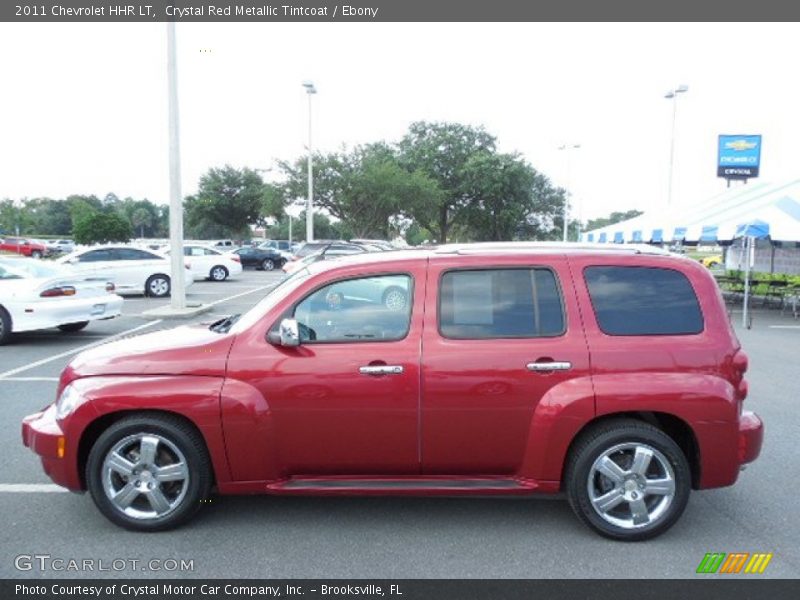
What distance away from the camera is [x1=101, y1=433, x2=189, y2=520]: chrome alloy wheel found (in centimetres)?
391

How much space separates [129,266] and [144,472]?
1626 centimetres

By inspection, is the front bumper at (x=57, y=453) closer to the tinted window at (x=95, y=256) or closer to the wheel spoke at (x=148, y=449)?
the wheel spoke at (x=148, y=449)

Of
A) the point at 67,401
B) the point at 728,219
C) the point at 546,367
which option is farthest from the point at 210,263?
the point at 546,367

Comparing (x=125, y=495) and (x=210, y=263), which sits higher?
(x=210, y=263)

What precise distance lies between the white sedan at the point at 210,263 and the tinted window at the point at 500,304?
2412 centimetres

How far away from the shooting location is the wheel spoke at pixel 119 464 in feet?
12.9

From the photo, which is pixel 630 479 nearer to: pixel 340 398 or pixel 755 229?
pixel 340 398

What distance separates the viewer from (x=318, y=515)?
13.9 feet

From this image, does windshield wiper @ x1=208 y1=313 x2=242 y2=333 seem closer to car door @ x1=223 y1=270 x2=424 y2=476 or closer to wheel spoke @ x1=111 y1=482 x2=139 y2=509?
car door @ x1=223 y1=270 x2=424 y2=476

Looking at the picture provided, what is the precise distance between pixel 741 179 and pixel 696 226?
21315 mm

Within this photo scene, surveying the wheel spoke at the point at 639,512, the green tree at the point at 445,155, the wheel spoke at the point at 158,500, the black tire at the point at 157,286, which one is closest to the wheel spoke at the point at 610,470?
the wheel spoke at the point at 639,512

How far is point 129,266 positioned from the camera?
61.6 feet
